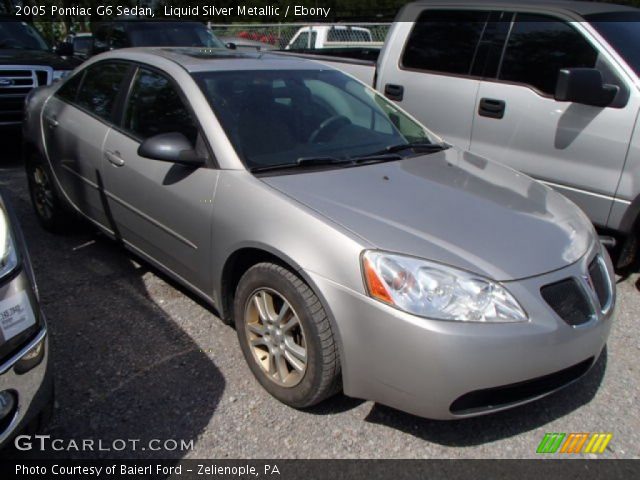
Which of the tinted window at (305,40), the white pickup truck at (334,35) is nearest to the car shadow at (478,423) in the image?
the white pickup truck at (334,35)

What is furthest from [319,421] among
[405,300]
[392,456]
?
[405,300]

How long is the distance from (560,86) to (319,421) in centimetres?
286

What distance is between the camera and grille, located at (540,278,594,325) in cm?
235

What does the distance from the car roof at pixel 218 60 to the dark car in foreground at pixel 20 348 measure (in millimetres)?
1661

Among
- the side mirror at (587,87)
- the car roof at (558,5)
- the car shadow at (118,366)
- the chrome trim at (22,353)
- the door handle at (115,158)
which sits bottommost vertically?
the car shadow at (118,366)

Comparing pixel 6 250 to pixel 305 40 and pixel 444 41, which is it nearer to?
pixel 444 41

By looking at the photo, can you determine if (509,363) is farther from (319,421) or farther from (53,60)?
(53,60)

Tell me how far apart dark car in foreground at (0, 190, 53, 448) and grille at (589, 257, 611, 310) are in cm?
231

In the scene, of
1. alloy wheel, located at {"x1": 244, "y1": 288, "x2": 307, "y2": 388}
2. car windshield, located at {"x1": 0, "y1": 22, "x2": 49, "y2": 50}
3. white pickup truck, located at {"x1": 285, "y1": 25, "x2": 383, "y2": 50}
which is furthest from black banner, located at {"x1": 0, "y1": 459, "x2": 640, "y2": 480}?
white pickup truck, located at {"x1": 285, "y1": 25, "x2": 383, "y2": 50}

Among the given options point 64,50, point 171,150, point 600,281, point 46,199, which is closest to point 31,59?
point 64,50

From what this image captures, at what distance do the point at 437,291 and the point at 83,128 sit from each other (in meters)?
2.84

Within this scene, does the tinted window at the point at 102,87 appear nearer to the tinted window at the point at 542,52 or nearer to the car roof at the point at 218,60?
the car roof at the point at 218,60

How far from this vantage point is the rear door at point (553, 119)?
3.94 m

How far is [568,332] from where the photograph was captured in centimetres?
233
